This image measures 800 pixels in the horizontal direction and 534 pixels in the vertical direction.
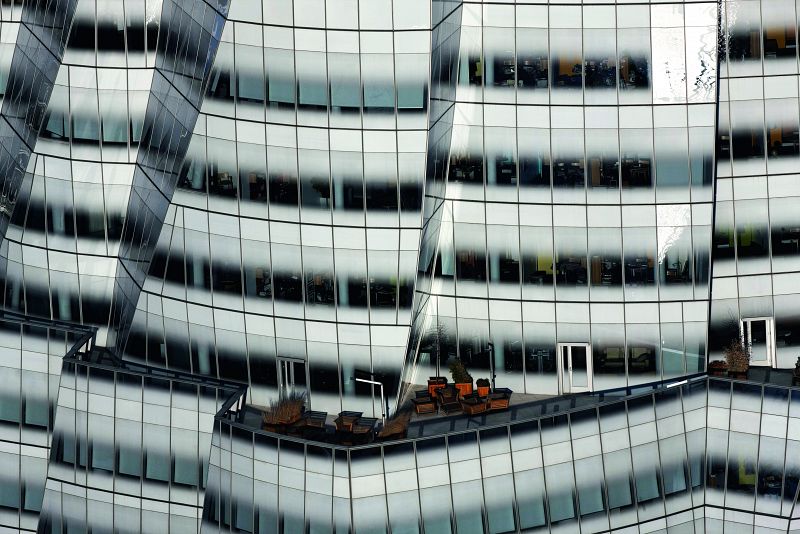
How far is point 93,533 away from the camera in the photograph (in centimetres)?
7450

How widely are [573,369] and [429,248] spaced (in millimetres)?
8763

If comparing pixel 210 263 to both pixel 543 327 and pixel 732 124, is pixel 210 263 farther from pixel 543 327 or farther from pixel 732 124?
pixel 732 124

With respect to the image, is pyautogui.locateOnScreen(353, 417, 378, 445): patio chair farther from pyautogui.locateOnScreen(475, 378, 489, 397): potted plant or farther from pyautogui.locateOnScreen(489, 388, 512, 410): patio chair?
pyautogui.locateOnScreen(489, 388, 512, 410): patio chair

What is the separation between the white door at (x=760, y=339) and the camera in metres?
71.9

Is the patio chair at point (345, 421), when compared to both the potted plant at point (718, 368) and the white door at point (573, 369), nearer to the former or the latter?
the white door at point (573, 369)

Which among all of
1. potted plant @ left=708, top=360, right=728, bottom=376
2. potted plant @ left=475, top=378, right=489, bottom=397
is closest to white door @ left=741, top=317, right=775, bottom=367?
potted plant @ left=708, top=360, right=728, bottom=376

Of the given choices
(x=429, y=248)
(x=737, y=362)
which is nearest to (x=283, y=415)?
(x=429, y=248)

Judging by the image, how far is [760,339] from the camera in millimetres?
72062

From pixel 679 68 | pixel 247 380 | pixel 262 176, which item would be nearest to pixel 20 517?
pixel 247 380

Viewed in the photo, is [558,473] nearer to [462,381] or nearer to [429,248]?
[462,381]

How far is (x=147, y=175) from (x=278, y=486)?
1576 centimetres

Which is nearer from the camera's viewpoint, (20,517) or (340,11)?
(340,11)

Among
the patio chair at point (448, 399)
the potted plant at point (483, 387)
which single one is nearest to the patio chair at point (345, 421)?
the patio chair at point (448, 399)

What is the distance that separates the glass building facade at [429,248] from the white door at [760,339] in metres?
0.11
